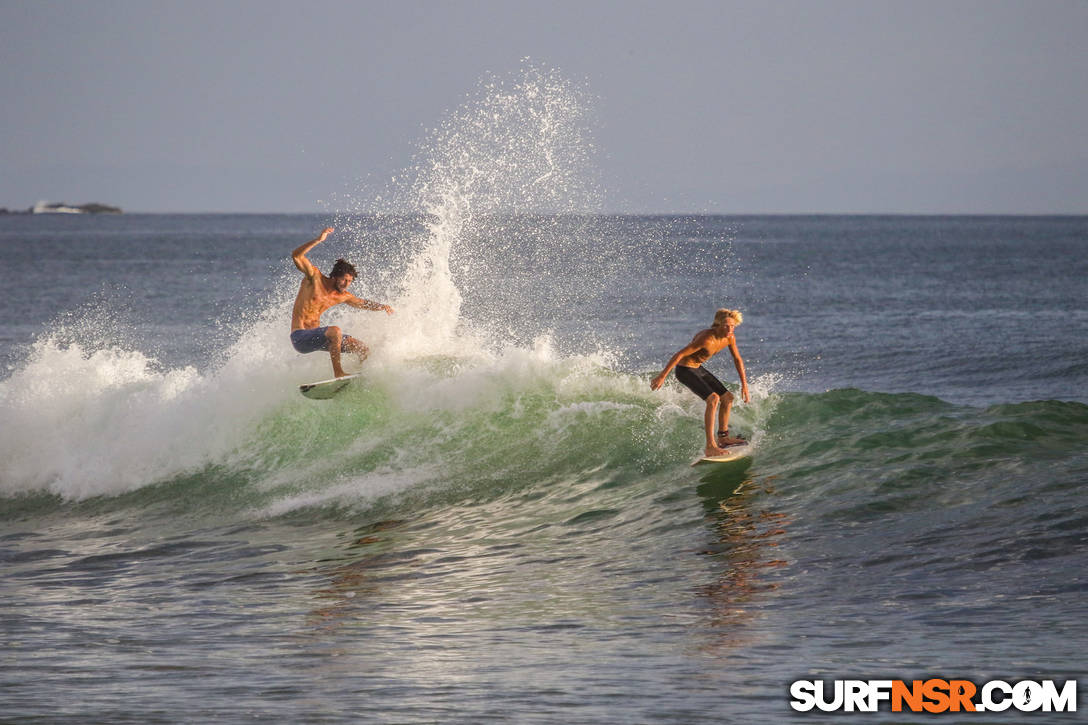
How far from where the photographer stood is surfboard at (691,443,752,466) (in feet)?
41.9

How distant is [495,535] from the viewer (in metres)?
11.7

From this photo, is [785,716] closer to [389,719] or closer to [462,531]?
[389,719]

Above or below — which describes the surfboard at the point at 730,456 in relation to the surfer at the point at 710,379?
below

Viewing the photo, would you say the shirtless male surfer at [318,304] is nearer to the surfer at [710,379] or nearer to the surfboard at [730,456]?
the surfer at [710,379]

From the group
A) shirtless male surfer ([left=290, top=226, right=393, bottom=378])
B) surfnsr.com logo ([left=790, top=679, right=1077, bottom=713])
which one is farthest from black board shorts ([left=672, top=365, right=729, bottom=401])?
surfnsr.com logo ([left=790, top=679, right=1077, bottom=713])

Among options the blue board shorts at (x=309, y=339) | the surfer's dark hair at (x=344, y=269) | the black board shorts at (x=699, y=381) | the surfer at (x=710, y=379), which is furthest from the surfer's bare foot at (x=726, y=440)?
the blue board shorts at (x=309, y=339)

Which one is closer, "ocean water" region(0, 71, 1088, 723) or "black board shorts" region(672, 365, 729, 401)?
"ocean water" region(0, 71, 1088, 723)

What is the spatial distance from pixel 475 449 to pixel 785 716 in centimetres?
821

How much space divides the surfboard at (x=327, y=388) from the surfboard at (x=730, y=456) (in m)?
4.41

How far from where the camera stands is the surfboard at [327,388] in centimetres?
1454

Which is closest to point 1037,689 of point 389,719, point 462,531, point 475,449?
point 389,719

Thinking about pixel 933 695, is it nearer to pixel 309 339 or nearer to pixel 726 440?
pixel 726 440

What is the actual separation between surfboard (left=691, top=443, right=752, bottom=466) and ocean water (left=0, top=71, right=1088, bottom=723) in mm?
155

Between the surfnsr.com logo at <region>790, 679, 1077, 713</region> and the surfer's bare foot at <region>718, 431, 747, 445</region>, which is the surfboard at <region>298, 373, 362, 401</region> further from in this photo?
the surfnsr.com logo at <region>790, 679, 1077, 713</region>
